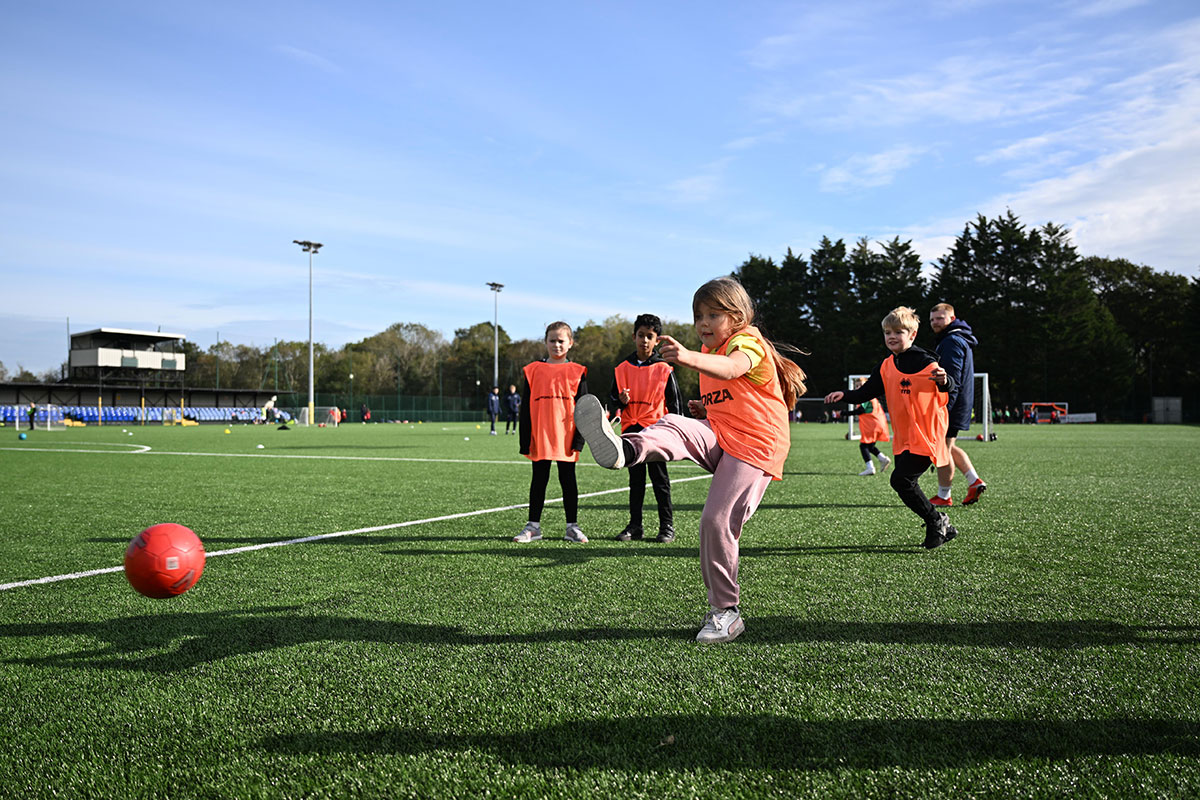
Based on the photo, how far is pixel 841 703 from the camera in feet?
9.04

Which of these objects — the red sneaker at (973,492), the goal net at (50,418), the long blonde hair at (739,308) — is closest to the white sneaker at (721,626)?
the long blonde hair at (739,308)

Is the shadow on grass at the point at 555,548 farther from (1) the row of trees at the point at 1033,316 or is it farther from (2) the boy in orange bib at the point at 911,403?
(1) the row of trees at the point at 1033,316

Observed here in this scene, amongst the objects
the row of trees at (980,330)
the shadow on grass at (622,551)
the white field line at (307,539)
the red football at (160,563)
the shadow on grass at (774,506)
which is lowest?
the shadow on grass at (774,506)

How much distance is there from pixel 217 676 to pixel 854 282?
73874 mm

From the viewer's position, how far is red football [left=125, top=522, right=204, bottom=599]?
360cm

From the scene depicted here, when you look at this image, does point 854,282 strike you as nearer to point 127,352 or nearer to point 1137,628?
point 127,352

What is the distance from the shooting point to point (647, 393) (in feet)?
21.2

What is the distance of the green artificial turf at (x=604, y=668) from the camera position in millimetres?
2289

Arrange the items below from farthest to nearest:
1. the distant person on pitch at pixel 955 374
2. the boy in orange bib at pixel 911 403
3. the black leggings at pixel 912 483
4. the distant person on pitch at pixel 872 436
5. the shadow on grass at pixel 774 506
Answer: the distant person on pitch at pixel 872 436 < the shadow on grass at pixel 774 506 < the distant person on pitch at pixel 955 374 < the boy in orange bib at pixel 911 403 < the black leggings at pixel 912 483

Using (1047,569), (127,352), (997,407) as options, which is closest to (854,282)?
(997,407)

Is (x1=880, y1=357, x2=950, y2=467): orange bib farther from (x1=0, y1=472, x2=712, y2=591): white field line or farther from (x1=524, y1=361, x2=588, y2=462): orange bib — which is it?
(x1=0, y1=472, x2=712, y2=591): white field line

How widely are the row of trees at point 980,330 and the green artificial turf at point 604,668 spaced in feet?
154

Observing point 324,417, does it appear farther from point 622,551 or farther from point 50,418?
point 622,551

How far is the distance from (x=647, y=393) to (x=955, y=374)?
295cm
